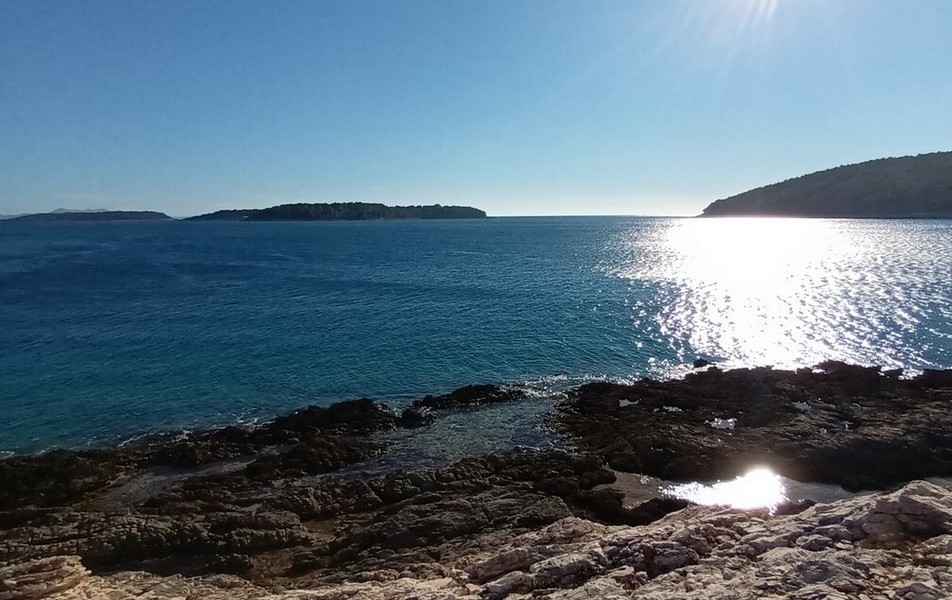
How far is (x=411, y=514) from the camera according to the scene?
62.0ft

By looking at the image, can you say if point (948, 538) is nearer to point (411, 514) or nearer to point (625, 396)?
point (411, 514)

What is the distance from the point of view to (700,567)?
37.0 feet

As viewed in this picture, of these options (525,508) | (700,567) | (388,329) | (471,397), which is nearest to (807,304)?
(471,397)

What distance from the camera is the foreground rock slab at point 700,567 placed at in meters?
10.1

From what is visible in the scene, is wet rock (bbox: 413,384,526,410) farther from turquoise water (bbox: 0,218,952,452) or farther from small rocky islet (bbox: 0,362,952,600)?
turquoise water (bbox: 0,218,952,452)

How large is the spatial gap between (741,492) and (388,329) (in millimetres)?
31718

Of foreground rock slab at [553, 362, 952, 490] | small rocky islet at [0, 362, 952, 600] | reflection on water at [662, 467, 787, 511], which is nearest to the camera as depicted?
small rocky islet at [0, 362, 952, 600]

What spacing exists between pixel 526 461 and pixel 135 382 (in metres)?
26.4

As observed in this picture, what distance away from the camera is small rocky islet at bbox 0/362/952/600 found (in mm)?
11406

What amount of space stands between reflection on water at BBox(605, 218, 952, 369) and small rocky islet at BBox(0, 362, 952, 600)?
779cm

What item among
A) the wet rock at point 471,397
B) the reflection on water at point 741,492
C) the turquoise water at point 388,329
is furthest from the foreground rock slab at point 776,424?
the turquoise water at point 388,329

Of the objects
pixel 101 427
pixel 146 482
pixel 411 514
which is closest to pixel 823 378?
pixel 411 514

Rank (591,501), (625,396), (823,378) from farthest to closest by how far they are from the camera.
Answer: (823,378) → (625,396) → (591,501)

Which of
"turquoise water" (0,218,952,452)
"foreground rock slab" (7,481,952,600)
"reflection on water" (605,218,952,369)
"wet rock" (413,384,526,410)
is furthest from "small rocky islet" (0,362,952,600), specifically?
"reflection on water" (605,218,952,369)
